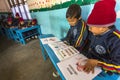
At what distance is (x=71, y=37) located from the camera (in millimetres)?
1417

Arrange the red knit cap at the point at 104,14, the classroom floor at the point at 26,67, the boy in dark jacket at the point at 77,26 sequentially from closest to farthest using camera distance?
the red knit cap at the point at 104,14, the boy in dark jacket at the point at 77,26, the classroom floor at the point at 26,67

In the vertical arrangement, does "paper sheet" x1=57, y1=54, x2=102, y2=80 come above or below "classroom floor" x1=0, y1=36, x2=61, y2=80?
above

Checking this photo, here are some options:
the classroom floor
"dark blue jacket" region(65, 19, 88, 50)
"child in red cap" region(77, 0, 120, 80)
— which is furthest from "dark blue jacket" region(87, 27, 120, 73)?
the classroom floor

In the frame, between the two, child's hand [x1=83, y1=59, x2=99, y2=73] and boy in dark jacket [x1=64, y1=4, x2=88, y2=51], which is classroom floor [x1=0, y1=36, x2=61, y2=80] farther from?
child's hand [x1=83, y1=59, x2=99, y2=73]

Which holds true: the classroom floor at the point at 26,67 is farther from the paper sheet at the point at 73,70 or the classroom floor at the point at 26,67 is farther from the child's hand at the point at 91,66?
the child's hand at the point at 91,66

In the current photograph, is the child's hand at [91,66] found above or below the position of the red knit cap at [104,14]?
below

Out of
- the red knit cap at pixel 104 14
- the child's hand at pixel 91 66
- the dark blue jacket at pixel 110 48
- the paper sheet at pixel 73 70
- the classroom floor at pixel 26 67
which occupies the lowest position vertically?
the classroom floor at pixel 26 67

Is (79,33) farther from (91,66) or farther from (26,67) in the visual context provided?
(26,67)

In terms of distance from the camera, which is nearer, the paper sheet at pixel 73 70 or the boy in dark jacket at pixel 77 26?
the paper sheet at pixel 73 70

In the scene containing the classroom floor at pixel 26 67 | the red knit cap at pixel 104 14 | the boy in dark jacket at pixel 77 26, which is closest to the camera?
the red knit cap at pixel 104 14

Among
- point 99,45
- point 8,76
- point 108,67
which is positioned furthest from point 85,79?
point 8,76

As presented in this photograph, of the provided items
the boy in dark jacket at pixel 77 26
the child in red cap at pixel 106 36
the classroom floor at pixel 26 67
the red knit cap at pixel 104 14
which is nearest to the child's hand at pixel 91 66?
the child in red cap at pixel 106 36

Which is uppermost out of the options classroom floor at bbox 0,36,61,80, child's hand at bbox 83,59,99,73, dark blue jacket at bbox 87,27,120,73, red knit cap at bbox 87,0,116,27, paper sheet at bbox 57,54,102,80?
red knit cap at bbox 87,0,116,27

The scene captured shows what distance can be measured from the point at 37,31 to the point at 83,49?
8.59ft
